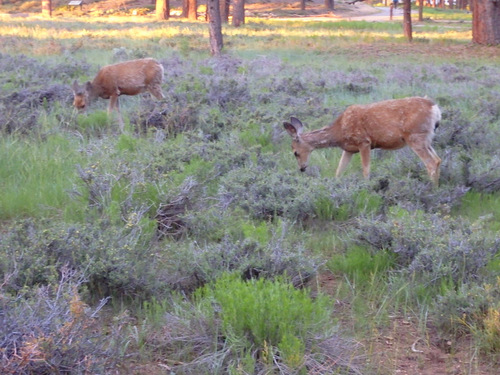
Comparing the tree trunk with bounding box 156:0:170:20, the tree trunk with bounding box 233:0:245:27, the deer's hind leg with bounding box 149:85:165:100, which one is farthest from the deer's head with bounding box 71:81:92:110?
the tree trunk with bounding box 156:0:170:20

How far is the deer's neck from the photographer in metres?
9.96

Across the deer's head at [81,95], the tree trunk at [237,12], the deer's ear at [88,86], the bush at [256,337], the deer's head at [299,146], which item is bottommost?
the bush at [256,337]

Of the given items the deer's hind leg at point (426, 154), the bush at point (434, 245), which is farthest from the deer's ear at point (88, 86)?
the bush at point (434, 245)

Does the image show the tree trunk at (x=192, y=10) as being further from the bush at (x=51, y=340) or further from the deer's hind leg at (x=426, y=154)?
the bush at (x=51, y=340)

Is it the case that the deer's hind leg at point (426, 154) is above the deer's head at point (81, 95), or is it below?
below

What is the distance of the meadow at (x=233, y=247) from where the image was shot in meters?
4.45

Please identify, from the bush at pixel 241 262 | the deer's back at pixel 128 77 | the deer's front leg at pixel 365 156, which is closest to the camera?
the bush at pixel 241 262

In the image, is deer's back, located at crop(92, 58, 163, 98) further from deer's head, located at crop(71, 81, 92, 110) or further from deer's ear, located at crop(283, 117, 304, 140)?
deer's ear, located at crop(283, 117, 304, 140)

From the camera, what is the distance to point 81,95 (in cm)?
1331

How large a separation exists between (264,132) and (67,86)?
18.5 ft

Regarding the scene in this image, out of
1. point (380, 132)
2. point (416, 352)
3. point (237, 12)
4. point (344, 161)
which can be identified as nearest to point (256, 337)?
point (416, 352)

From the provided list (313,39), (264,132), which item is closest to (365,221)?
(264,132)

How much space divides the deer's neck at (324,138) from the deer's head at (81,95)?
16.8 feet

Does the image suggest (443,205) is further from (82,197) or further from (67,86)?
(67,86)
